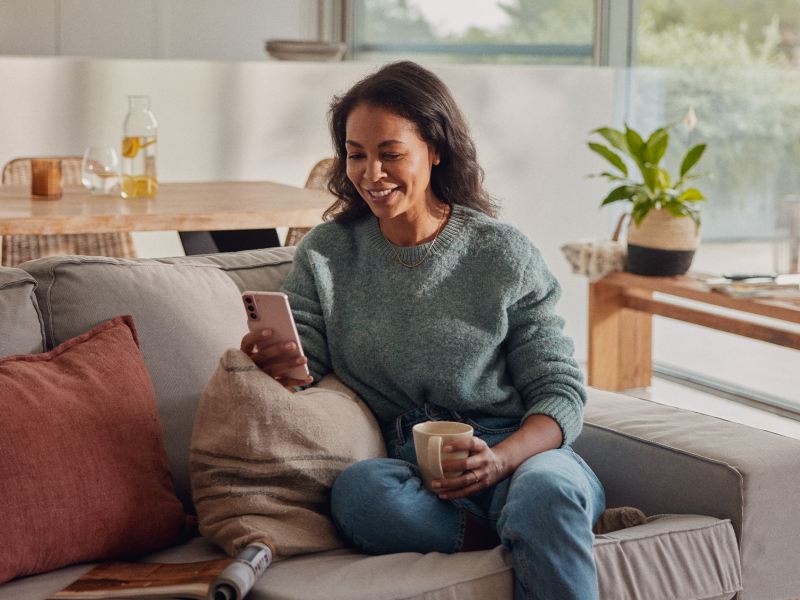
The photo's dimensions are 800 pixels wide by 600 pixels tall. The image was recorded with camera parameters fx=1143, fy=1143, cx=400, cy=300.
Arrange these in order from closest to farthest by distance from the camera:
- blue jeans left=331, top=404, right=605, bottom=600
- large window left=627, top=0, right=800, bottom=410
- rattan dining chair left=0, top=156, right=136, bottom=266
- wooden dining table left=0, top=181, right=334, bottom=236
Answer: blue jeans left=331, top=404, right=605, bottom=600
wooden dining table left=0, top=181, right=334, bottom=236
rattan dining chair left=0, top=156, right=136, bottom=266
large window left=627, top=0, right=800, bottom=410

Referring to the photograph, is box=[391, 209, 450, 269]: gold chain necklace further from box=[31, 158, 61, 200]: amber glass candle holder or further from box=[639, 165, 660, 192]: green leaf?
box=[639, 165, 660, 192]: green leaf

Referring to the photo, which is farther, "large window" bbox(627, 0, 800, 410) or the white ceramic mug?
"large window" bbox(627, 0, 800, 410)

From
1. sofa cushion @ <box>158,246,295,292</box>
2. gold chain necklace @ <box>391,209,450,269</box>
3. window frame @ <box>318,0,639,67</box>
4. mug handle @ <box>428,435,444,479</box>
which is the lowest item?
mug handle @ <box>428,435,444,479</box>

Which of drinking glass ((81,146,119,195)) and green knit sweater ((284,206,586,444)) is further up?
drinking glass ((81,146,119,195))

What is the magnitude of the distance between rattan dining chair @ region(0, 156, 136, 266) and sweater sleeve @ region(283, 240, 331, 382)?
1.74 metres

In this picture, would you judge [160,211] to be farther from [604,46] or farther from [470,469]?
[604,46]

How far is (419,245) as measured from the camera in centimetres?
205

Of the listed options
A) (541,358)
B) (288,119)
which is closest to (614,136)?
(288,119)

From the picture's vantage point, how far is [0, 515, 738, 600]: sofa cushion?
5.20 ft

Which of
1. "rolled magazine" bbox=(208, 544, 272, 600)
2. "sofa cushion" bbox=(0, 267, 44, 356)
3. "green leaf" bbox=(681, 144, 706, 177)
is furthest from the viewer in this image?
"green leaf" bbox=(681, 144, 706, 177)

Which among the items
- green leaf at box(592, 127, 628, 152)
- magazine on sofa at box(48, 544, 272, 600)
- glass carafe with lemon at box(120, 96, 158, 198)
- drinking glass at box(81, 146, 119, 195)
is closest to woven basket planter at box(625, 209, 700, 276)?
green leaf at box(592, 127, 628, 152)

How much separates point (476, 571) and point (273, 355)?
18.8 inches

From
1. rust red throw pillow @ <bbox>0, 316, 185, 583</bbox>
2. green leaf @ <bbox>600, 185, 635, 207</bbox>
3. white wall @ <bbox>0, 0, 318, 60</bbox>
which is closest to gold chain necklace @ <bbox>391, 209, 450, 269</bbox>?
rust red throw pillow @ <bbox>0, 316, 185, 583</bbox>

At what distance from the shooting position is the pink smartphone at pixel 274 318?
5.94ft
